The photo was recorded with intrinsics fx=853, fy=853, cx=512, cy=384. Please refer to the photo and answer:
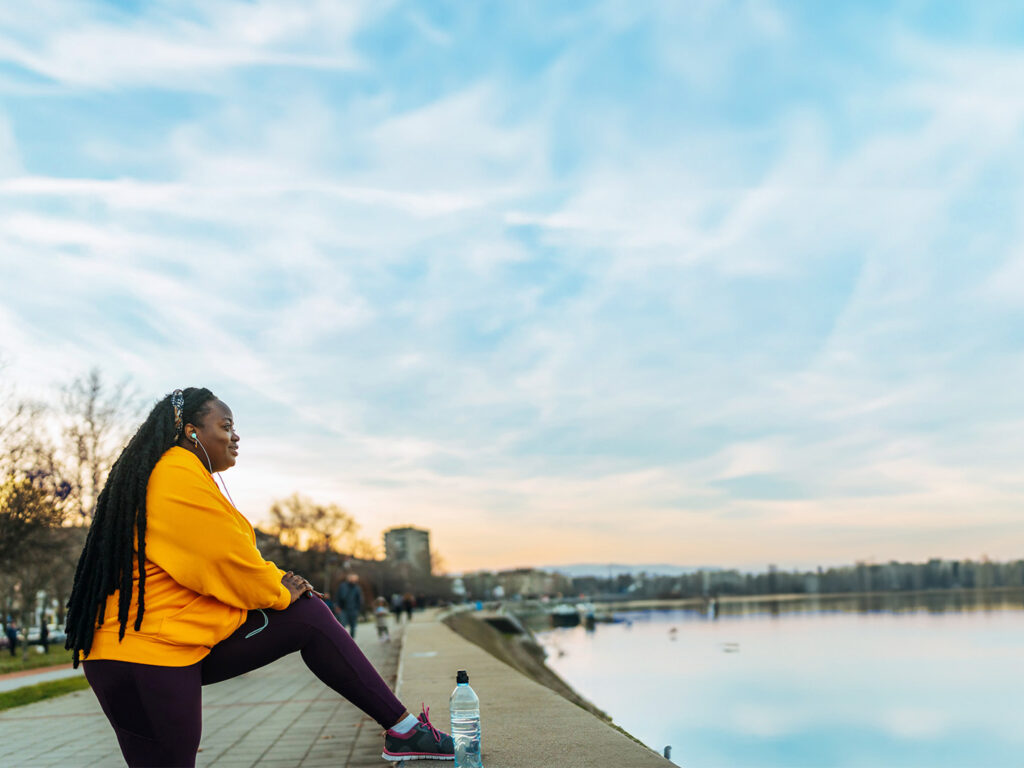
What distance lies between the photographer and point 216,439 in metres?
3.53

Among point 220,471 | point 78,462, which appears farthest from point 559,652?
point 220,471

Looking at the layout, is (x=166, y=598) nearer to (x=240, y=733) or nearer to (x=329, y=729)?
(x=329, y=729)

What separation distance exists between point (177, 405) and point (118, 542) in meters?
0.62

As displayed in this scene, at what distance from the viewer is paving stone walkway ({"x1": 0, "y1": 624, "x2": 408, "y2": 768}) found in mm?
6227

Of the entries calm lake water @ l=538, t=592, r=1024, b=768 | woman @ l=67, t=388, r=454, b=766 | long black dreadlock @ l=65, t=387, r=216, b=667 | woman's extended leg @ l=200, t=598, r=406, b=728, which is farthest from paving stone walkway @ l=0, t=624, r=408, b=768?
calm lake water @ l=538, t=592, r=1024, b=768

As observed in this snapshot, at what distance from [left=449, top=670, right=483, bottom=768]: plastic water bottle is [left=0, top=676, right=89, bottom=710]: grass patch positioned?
25.0 feet

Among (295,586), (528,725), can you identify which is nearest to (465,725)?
(295,586)

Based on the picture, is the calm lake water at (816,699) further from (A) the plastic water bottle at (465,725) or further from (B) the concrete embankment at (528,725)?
(A) the plastic water bottle at (465,725)

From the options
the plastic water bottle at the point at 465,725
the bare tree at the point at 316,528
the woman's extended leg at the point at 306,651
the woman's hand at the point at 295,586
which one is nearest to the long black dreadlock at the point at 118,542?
Result: the woman's extended leg at the point at 306,651

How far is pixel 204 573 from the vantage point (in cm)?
312

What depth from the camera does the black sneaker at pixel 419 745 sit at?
397 cm

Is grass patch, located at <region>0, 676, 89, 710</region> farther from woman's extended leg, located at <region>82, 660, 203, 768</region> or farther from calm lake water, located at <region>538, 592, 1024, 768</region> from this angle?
calm lake water, located at <region>538, 592, 1024, 768</region>

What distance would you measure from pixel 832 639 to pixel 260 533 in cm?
4356

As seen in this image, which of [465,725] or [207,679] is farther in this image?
[465,725]
